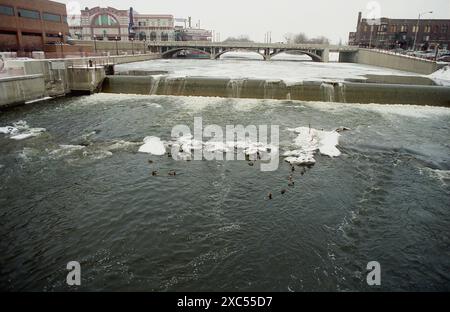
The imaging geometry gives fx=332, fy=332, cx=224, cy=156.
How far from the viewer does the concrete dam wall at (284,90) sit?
28516 mm

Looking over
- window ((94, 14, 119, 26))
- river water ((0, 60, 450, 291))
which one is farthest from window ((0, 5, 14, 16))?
window ((94, 14, 119, 26))

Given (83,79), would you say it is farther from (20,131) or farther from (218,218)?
(218,218)

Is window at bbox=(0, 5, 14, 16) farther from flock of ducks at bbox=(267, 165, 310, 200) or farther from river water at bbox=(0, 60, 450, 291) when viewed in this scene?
flock of ducks at bbox=(267, 165, 310, 200)

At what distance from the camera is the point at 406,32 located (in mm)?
117312

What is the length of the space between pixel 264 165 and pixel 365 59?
7018cm

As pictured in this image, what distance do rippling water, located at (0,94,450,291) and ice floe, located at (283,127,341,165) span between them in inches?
27.2

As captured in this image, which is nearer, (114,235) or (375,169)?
(114,235)

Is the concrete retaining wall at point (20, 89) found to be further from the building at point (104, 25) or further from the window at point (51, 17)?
the building at point (104, 25)

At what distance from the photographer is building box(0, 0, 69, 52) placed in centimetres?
4786

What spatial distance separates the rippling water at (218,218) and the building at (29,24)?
127 ft

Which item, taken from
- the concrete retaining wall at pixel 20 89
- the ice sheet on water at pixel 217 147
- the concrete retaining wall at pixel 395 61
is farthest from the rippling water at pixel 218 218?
the concrete retaining wall at pixel 395 61

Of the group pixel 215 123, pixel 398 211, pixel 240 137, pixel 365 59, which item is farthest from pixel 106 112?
pixel 365 59

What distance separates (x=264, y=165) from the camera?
14797 mm

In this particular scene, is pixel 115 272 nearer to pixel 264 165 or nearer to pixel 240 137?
pixel 264 165
